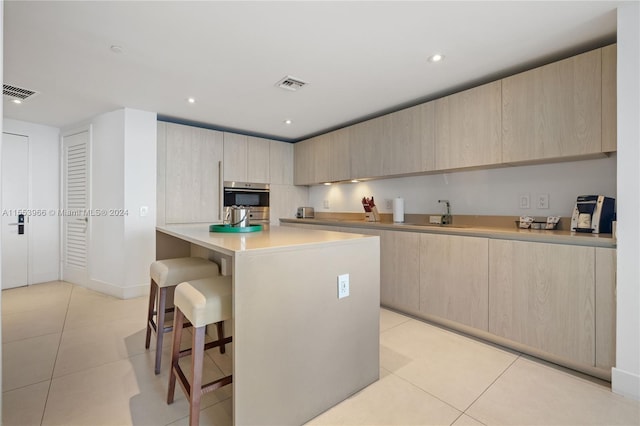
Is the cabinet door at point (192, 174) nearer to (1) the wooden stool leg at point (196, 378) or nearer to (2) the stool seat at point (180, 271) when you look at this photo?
(2) the stool seat at point (180, 271)

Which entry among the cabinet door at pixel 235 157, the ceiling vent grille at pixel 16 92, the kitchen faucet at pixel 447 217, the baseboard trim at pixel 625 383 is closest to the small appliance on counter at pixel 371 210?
the kitchen faucet at pixel 447 217

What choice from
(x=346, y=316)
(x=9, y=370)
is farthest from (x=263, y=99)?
(x=9, y=370)

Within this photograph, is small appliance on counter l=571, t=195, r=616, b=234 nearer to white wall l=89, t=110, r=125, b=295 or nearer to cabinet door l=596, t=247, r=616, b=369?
cabinet door l=596, t=247, r=616, b=369

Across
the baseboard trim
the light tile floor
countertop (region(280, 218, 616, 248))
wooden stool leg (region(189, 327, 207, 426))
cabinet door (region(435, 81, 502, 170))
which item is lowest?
the light tile floor

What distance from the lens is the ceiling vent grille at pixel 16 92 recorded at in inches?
112

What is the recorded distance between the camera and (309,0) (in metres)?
1.70

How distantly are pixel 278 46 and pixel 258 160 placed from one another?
2.54 metres

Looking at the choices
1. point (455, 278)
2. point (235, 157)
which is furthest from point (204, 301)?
point (235, 157)

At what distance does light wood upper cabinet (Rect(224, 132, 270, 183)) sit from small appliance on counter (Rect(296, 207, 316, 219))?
747 millimetres

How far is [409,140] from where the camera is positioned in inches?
125

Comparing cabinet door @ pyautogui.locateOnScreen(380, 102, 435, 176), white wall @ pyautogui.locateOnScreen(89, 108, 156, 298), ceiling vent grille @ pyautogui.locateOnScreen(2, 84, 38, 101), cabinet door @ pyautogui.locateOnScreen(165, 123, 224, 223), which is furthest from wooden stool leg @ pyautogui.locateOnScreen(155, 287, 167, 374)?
ceiling vent grille @ pyautogui.locateOnScreen(2, 84, 38, 101)

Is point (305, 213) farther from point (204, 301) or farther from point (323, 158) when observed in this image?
point (204, 301)

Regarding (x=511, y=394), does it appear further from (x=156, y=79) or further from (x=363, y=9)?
(x=156, y=79)

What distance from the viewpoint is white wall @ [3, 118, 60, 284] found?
13.4 feet
